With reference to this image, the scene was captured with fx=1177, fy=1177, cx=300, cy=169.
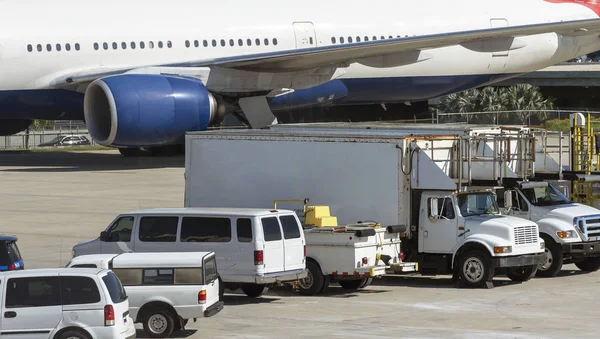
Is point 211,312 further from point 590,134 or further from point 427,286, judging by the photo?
point 590,134

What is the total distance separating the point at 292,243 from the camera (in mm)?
17469

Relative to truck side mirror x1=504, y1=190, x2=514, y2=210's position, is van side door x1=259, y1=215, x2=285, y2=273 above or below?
below

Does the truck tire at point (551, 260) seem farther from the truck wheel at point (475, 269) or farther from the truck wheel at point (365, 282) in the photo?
the truck wheel at point (365, 282)

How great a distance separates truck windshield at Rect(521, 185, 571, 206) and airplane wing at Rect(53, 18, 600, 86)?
14842mm

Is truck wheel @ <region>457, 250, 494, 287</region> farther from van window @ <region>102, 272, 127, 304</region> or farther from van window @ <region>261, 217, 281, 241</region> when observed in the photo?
van window @ <region>102, 272, 127, 304</region>

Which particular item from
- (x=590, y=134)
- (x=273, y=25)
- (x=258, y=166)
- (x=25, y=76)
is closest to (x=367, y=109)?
(x=273, y=25)

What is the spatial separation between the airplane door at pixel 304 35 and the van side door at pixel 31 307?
86.9ft

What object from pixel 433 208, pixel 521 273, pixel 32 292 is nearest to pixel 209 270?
pixel 32 292

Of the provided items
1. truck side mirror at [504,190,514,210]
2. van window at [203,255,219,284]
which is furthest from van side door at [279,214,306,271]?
truck side mirror at [504,190,514,210]

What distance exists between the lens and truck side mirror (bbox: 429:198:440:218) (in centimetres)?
1914

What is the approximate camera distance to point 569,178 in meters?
22.9

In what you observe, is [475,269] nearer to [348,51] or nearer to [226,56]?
[348,51]

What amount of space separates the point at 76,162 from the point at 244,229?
23.6 metres

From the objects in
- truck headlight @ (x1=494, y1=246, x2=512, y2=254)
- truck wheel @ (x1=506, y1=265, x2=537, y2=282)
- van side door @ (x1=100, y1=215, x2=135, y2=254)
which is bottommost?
truck wheel @ (x1=506, y1=265, x2=537, y2=282)
